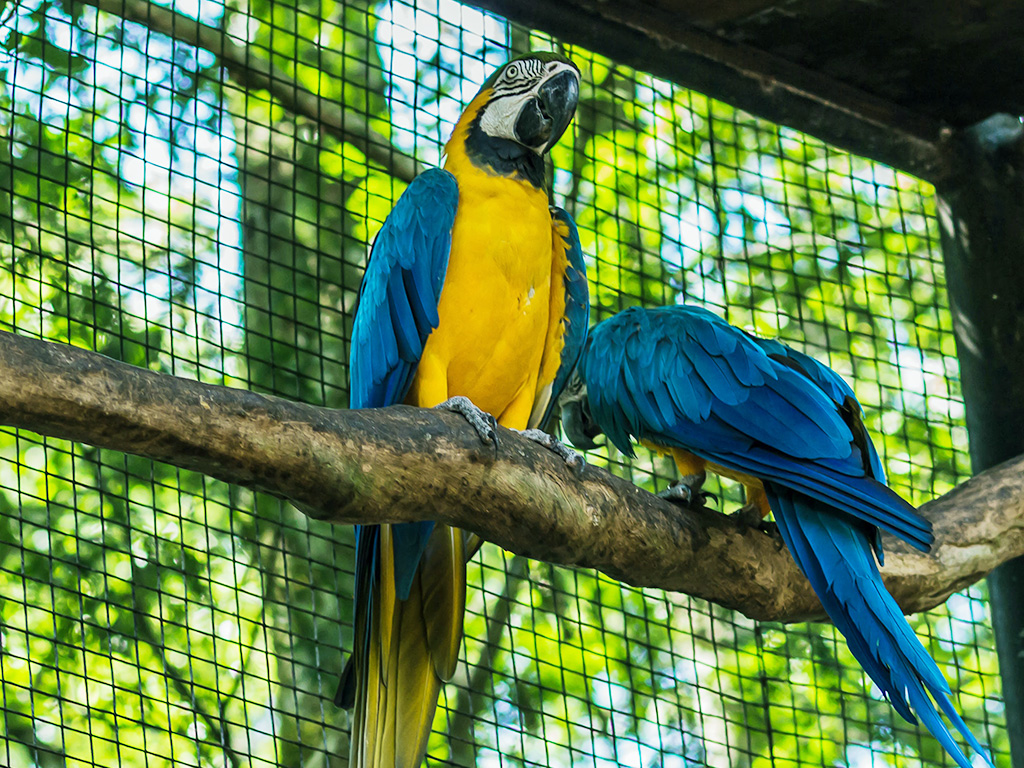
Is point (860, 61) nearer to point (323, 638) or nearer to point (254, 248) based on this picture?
point (254, 248)

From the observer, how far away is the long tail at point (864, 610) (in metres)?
1.47

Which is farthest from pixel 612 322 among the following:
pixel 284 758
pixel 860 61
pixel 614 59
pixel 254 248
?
pixel 284 758

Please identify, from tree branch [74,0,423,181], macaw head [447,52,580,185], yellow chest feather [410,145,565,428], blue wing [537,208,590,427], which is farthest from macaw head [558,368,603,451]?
tree branch [74,0,423,181]

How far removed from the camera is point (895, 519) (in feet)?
5.28

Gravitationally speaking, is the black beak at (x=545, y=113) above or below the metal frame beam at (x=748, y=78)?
below

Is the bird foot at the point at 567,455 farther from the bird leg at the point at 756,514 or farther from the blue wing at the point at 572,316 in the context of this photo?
the blue wing at the point at 572,316

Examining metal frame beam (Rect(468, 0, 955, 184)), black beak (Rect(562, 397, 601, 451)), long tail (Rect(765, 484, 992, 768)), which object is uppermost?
metal frame beam (Rect(468, 0, 955, 184))

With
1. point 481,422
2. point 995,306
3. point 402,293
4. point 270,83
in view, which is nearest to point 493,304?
point 402,293

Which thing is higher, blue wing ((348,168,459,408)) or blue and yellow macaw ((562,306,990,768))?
blue wing ((348,168,459,408))

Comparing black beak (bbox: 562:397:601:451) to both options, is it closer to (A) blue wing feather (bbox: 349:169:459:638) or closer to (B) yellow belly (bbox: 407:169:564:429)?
(B) yellow belly (bbox: 407:169:564:429)

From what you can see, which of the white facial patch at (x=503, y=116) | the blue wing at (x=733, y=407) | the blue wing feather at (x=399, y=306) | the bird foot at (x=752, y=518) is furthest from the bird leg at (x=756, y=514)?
the white facial patch at (x=503, y=116)

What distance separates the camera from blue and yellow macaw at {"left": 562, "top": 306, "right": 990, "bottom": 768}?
154 centimetres

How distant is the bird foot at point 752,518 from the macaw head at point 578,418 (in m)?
0.51

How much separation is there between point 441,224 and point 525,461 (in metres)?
0.63
